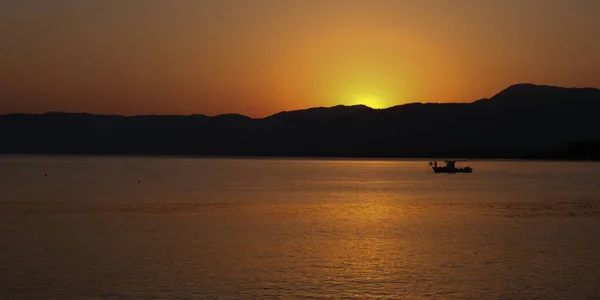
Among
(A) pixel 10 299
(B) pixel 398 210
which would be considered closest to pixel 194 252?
(A) pixel 10 299

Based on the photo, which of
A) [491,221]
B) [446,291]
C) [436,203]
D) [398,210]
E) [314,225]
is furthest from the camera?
[436,203]

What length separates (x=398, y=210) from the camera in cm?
6525

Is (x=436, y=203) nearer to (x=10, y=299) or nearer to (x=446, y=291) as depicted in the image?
(x=446, y=291)

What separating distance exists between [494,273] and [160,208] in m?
37.8

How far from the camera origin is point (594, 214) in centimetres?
6044

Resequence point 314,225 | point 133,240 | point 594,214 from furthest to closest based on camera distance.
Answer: point 594,214
point 314,225
point 133,240

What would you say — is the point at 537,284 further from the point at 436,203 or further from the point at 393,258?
the point at 436,203

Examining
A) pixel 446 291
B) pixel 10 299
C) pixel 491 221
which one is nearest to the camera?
pixel 10 299

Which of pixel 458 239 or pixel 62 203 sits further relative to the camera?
pixel 62 203

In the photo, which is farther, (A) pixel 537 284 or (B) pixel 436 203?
(B) pixel 436 203

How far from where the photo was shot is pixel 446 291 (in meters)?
28.3

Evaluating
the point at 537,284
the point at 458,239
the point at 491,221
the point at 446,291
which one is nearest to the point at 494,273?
the point at 537,284

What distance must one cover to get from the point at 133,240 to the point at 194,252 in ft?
18.8

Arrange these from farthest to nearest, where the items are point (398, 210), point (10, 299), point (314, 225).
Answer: point (398, 210) < point (314, 225) < point (10, 299)
